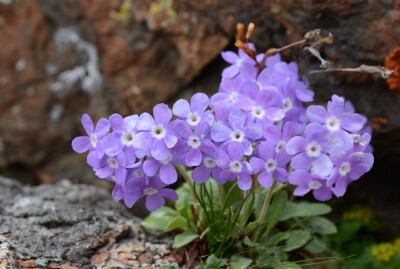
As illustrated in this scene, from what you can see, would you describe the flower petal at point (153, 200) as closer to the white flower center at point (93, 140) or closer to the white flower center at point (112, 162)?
the white flower center at point (112, 162)

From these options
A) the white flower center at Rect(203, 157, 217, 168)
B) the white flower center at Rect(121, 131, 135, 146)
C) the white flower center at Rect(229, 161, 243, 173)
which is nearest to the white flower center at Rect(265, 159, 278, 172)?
the white flower center at Rect(229, 161, 243, 173)

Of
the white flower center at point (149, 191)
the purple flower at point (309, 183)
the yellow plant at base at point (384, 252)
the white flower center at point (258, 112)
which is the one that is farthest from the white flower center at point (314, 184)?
the yellow plant at base at point (384, 252)

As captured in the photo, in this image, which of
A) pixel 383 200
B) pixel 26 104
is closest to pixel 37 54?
pixel 26 104

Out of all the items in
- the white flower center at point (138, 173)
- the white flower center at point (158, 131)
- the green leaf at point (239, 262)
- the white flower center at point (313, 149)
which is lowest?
the green leaf at point (239, 262)

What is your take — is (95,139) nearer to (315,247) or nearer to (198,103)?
(198,103)

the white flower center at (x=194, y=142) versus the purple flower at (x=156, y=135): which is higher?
the purple flower at (x=156, y=135)
